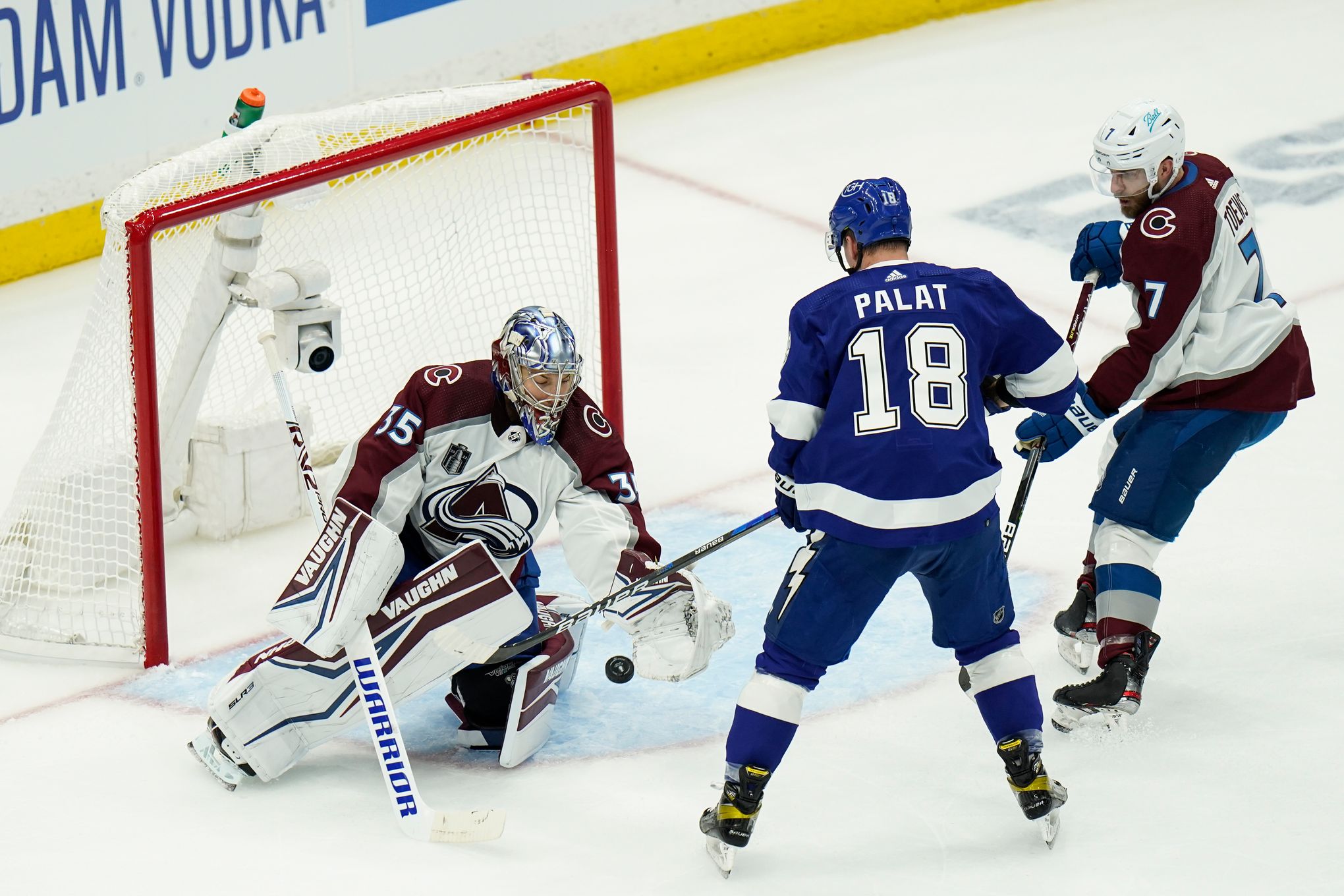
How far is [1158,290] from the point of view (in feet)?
12.3

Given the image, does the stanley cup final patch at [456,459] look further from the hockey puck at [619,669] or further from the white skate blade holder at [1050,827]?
the white skate blade holder at [1050,827]

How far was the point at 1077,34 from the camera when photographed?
8.08 metres

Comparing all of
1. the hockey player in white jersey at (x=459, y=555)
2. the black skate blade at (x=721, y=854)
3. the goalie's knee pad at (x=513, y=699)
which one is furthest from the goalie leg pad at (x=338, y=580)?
the black skate blade at (x=721, y=854)

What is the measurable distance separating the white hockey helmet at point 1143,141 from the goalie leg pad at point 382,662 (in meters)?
1.38

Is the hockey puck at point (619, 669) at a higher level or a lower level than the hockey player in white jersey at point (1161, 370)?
lower

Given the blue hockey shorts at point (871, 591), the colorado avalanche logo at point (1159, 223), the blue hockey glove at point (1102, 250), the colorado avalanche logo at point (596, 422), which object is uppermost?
the colorado avalanche logo at point (1159, 223)

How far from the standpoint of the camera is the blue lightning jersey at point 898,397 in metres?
3.23

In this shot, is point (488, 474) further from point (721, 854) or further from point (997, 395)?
point (997, 395)

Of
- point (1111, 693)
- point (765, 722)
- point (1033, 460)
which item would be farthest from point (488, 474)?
point (1111, 693)

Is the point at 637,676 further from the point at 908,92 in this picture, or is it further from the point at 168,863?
the point at 908,92

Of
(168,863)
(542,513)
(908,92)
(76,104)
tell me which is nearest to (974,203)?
(908,92)

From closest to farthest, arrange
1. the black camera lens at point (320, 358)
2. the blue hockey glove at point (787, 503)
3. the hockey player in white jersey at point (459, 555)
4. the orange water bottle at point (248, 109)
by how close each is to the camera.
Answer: the blue hockey glove at point (787, 503) → the hockey player in white jersey at point (459, 555) → the black camera lens at point (320, 358) → the orange water bottle at point (248, 109)

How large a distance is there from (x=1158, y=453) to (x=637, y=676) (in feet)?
3.83

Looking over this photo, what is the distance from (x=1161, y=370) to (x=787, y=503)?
2.67 ft
